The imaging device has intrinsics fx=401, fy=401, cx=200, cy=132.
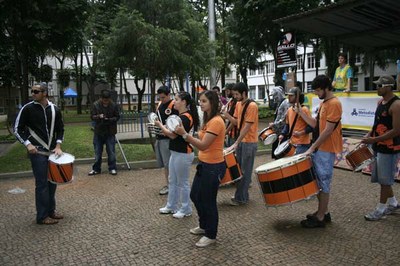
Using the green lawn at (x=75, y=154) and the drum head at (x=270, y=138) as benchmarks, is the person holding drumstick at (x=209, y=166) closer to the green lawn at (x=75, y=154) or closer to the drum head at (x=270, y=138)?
the drum head at (x=270, y=138)

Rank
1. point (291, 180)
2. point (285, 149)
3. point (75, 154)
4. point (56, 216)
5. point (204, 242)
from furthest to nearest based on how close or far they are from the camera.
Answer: point (75, 154) < point (285, 149) < point (56, 216) < point (291, 180) < point (204, 242)

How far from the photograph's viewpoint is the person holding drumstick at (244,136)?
613 centimetres

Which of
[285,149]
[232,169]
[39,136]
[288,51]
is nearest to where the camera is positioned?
[39,136]

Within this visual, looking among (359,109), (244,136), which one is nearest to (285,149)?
(244,136)

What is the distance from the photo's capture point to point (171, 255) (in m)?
4.46

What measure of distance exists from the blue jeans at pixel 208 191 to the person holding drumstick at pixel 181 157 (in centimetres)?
78

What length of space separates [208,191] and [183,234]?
901 millimetres

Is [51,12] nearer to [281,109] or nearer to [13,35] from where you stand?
[13,35]

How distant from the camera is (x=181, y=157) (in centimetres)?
551

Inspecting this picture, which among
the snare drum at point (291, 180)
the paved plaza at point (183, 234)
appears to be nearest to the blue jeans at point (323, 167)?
the snare drum at point (291, 180)

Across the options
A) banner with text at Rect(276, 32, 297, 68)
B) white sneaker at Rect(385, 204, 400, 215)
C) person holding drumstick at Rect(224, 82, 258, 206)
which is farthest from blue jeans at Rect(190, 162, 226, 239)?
banner with text at Rect(276, 32, 297, 68)

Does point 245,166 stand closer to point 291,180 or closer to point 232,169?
point 232,169

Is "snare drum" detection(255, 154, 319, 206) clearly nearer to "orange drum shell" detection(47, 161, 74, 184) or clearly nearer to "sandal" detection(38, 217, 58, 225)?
"orange drum shell" detection(47, 161, 74, 184)

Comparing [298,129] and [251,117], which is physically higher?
[251,117]
